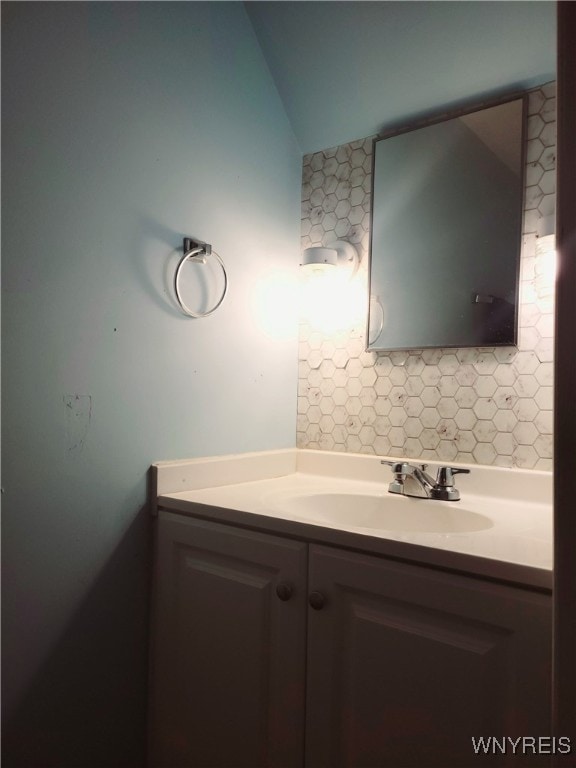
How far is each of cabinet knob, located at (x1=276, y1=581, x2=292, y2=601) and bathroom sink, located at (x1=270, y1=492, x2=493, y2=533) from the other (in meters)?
0.19

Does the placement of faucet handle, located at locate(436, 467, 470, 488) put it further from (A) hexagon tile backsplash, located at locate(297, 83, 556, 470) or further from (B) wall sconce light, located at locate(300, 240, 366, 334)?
(B) wall sconce light, located at locate(300, 240, 366, 334)

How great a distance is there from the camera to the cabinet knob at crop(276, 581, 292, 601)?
99 centimetres

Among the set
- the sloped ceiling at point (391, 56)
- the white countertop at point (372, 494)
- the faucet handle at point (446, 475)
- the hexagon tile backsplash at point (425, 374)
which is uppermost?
the sloped ceiling at point (391, 56)

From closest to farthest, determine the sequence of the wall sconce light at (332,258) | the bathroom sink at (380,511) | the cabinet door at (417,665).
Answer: the cabinet door at (417,665) < the bathroom sink at (380,511) < the wall sconce light at (332,258)

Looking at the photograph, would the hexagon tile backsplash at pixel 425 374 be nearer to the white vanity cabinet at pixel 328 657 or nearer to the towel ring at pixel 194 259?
the towel ring at pixel 194 259

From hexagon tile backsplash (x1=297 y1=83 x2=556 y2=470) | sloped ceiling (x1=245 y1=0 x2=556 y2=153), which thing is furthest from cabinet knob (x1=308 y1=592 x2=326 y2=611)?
sloped ceiling (x1=245 y1=0 x2=556 y2=153)

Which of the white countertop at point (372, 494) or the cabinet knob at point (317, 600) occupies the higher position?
the white countertop at point (372, 494)

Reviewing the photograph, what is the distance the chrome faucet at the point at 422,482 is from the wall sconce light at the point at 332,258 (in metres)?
0.59

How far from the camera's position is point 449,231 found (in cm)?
138

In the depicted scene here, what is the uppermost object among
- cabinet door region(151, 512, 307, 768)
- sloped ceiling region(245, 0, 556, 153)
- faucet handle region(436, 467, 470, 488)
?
sloped ceiling region(245, 0, 556, 153)


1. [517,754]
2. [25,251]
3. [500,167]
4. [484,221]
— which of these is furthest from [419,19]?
[517,754]

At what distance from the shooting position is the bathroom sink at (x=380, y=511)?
3.91 feet

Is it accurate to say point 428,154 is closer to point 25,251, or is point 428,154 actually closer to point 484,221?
point 484,221

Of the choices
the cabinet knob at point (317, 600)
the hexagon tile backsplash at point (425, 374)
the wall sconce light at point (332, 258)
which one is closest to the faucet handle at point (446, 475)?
the hexagon tile backsplash at point (425, 374)
